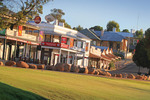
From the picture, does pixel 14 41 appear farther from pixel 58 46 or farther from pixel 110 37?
pixel 110 37

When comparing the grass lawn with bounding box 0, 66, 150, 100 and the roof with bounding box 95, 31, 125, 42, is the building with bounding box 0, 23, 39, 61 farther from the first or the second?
the roof with bounding box 95, 31, 125, 42

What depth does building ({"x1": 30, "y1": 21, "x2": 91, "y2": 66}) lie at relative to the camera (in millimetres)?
53906

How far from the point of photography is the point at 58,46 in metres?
53.8

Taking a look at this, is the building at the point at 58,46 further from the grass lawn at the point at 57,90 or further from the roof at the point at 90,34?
the grass lawn at the point at 57,90

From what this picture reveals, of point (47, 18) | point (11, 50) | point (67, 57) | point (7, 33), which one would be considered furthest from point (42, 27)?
point (7, 33)

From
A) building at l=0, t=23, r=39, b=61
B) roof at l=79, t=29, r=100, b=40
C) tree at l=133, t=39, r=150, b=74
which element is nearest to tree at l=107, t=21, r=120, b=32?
roof at l=79, t=29, r=100, b=40

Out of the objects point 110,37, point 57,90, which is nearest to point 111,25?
point 110,37

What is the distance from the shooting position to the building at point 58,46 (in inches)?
2122

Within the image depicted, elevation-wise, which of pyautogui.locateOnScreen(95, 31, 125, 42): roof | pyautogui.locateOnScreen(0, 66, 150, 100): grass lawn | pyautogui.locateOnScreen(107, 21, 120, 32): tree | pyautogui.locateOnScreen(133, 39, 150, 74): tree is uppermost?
pyautogui.locateOnScreen(107, 21, 120, 32): tree

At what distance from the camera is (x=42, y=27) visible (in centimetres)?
5875

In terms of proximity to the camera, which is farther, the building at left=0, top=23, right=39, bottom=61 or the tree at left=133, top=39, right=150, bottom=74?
the tree at left=133, top=39, right=150, bottom=74

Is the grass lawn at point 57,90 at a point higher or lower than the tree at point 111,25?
lower

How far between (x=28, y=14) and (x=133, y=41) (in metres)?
92.9

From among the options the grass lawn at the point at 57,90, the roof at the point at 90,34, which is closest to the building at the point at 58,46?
the roof at the point at 90,34
